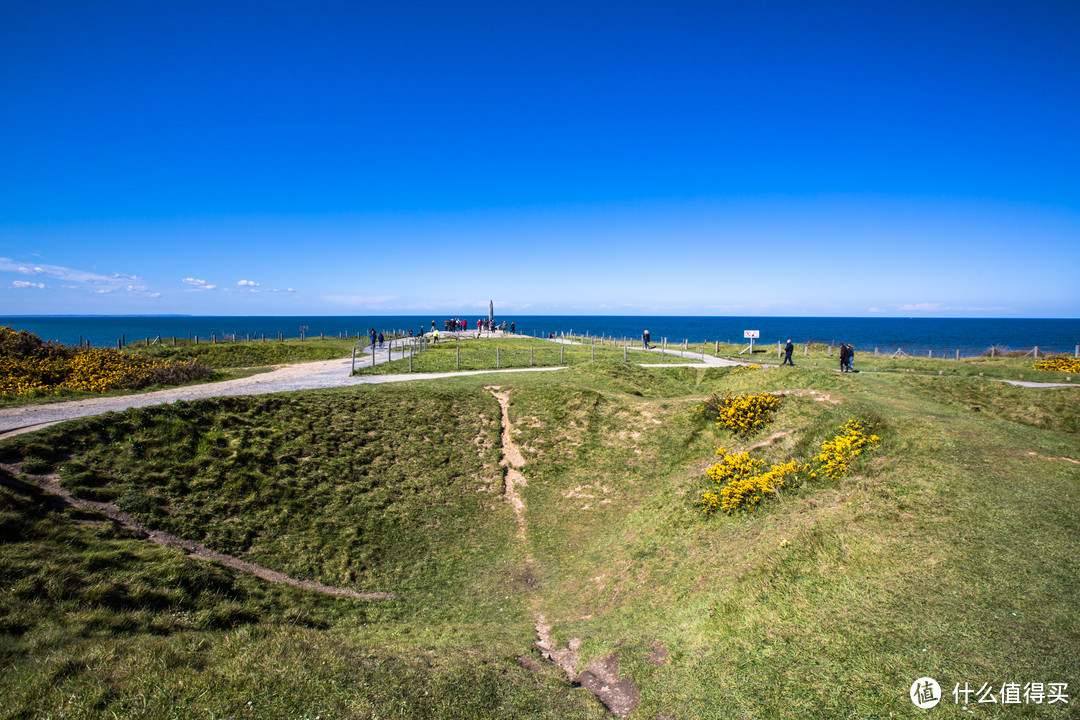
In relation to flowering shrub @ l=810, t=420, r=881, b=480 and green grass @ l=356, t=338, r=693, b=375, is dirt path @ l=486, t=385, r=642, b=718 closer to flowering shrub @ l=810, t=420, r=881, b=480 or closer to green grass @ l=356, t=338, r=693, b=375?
flowering shrub @ l=810, t=420, r=881, b=480

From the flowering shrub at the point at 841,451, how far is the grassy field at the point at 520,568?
0.58m

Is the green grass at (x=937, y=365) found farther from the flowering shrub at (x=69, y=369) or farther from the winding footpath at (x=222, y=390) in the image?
the flowering shrub at (x=69, y=369)

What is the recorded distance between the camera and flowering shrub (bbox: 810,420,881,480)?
47.6ft

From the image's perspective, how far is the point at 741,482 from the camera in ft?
48.3

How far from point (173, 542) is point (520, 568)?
33.3 feet

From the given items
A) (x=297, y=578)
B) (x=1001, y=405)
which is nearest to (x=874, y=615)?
(x=297, y=578)

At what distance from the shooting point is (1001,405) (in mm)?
25297

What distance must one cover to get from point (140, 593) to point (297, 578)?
411 cm

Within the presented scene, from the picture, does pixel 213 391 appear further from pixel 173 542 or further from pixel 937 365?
pixel 937 365

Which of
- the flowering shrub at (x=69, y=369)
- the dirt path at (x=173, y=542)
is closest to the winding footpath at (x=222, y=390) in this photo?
the flowering shrub at (x=69, y=369)

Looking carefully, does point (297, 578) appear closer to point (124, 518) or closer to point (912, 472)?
point (124, 518)

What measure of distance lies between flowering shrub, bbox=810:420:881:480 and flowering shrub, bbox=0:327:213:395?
Answer: 33146 mm

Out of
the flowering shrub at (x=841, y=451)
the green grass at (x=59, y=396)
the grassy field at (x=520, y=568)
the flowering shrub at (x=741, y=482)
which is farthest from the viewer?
the green grass at (x=59, y=396)

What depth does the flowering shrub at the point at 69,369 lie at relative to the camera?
22.6 m
